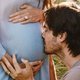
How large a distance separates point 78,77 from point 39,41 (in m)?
0.49

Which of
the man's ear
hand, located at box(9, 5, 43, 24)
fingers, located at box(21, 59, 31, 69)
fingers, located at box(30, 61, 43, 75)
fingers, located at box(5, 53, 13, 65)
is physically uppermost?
hand, located at box(9, 5, 43, 24)

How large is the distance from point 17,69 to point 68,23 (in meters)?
0.48

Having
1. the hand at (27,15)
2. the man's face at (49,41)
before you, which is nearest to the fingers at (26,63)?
the man's face at (49,41)

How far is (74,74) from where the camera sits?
270 cm

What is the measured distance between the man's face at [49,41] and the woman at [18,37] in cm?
4

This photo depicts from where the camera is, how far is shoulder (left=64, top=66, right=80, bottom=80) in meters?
2.68

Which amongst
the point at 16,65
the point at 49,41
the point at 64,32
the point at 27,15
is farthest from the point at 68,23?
the point at 16,65

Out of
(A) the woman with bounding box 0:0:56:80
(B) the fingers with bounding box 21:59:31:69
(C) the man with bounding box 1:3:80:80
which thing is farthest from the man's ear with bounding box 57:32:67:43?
(B) the fingers with bounding box 21:59:31:69

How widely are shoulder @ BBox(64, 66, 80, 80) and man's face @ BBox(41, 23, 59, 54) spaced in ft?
1.08

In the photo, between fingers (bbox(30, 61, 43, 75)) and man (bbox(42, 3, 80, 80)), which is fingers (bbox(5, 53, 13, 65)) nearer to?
fingers (bbox(30, 61, 43, 75))

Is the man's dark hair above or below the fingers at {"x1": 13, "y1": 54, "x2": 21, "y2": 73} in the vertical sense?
above

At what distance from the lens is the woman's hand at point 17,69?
9.78 feet

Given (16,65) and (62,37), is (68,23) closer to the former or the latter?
(62,37)

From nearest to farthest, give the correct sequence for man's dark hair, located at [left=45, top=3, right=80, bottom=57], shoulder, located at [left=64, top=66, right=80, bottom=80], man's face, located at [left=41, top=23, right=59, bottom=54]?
shoulder, located at [left=64, top=66, right=80, bottom=80], man's dark hair, located at [left=45, top=3, right=80, bottom=57], man's face, located at [left=41, top=23, right=59, bottom=54]
